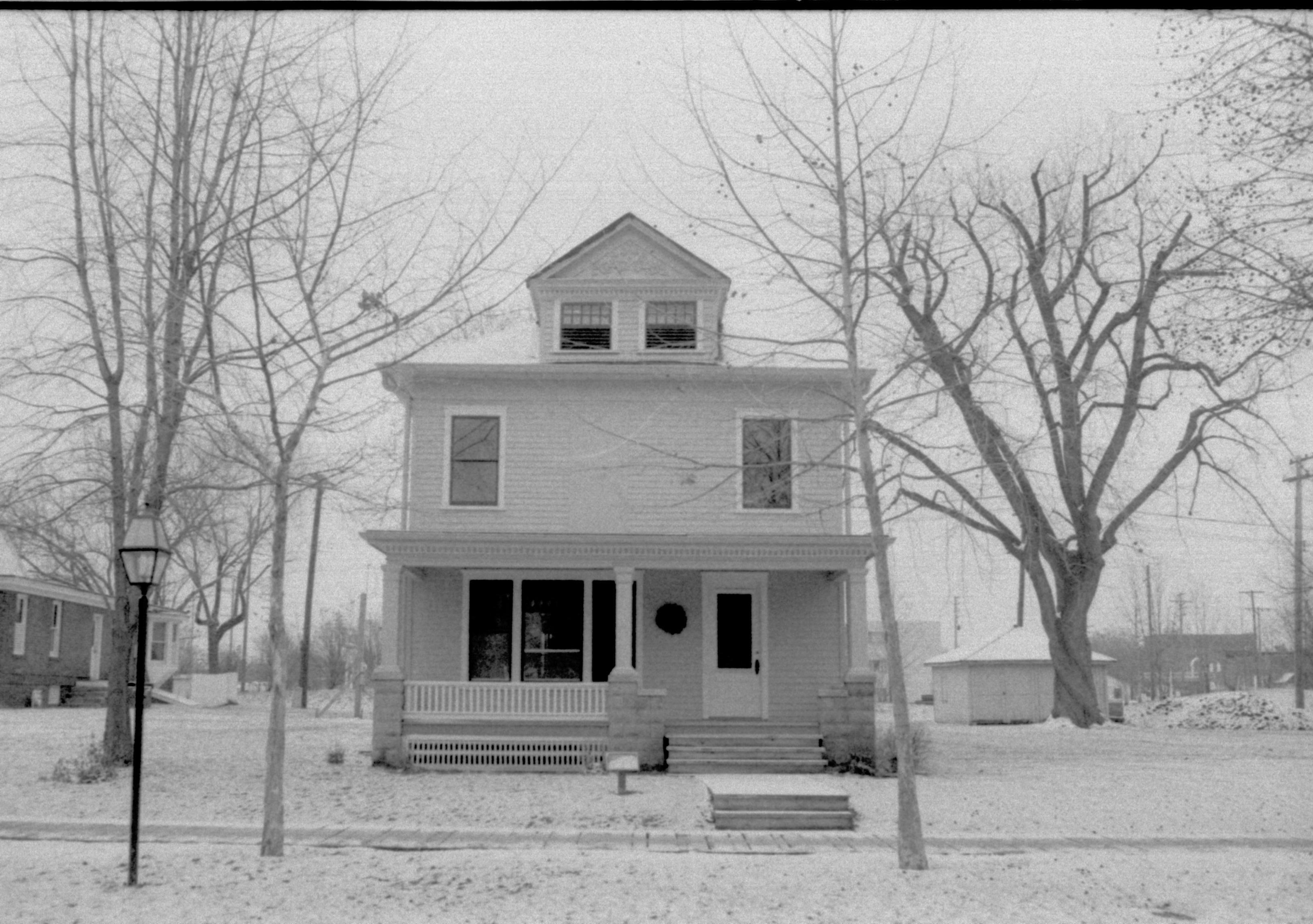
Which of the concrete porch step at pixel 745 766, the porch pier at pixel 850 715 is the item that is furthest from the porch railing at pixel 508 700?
the porch pier at pixel 850 715

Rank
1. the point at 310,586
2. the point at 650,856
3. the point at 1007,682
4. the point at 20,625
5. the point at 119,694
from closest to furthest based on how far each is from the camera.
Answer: the point at 650,856, the point at 119,694, the point at 310,586, the point at 20,625, the point at 1007,682

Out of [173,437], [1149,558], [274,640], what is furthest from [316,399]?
[1149,558]

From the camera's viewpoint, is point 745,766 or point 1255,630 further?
point 1255,630

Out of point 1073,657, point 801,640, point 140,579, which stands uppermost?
point 140,579

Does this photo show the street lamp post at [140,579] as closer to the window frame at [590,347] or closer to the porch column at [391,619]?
the porch column at [391,619]

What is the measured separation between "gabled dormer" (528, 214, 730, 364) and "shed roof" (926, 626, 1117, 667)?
45.6 ft

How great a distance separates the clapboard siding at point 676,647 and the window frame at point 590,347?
2694mm

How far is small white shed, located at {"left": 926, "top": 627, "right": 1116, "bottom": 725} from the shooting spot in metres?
25.9

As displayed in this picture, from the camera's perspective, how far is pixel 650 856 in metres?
8.40

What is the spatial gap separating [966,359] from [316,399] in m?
5.05

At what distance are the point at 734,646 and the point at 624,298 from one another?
4338 mm

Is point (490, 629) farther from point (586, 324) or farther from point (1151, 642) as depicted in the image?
point (1151, 642)

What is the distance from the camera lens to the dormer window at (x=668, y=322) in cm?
1504

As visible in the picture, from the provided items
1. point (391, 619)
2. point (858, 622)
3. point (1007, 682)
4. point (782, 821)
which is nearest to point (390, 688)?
point (391, 619)
